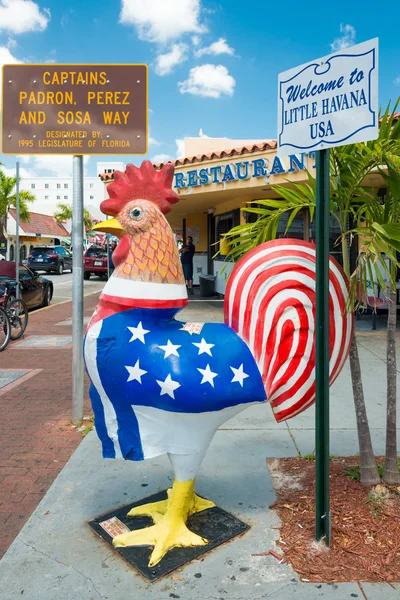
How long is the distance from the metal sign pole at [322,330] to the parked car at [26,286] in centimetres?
948

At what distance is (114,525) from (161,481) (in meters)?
0.67

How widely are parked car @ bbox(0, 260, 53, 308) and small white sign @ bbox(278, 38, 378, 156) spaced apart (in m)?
9.38

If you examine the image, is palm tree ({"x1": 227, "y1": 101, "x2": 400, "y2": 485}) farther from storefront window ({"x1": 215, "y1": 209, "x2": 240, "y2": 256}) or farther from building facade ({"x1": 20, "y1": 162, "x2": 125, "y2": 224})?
building facade ({"x1": 20, "y1": 162, "x2": 125, "y2": 224})

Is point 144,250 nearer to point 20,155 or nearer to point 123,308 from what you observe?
point 123,308

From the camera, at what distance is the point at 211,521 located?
3102 millimetres

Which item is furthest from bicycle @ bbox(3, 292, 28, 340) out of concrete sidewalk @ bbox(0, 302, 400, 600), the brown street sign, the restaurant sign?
concrete sidewalk @ bbox(0, 302, 400, 600)

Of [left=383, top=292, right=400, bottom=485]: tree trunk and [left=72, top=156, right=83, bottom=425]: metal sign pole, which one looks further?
[left=72, top=156, right=83, bottom=425]: metal sign pole

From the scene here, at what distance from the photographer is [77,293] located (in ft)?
16.3

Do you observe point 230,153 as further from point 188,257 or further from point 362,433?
point 362,433

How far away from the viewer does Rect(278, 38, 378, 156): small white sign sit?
2.39 metres

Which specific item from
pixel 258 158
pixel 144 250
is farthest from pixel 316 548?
pixel 258 158

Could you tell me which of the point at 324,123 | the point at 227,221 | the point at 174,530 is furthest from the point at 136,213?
the point at 227,221

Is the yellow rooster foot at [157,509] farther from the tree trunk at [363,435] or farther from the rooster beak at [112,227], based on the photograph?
the rooster beak at [112,227]

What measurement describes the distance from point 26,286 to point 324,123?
11686mm
